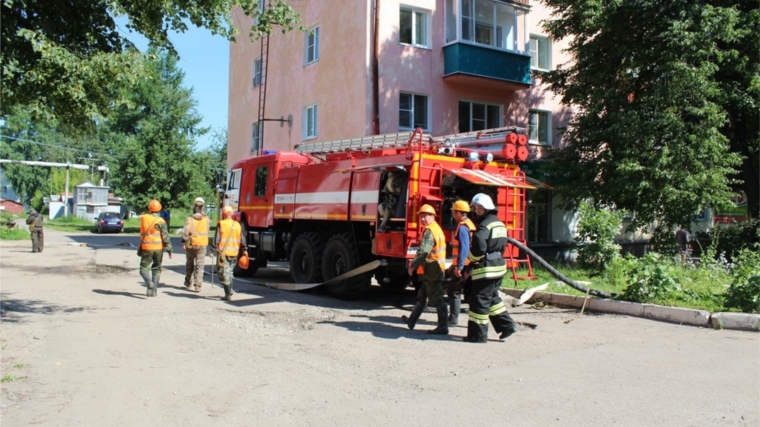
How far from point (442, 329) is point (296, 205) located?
17.7ft

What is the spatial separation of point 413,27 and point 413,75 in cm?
157

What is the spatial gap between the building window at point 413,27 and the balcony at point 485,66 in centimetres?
82

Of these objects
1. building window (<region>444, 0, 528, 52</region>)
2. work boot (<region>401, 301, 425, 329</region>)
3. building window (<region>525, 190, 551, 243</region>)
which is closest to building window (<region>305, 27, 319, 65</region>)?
building window (<region>444, 0, 528, 52</region>)

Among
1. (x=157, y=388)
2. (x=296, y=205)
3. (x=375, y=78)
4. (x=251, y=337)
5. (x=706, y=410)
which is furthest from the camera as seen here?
(x=375, y=78)

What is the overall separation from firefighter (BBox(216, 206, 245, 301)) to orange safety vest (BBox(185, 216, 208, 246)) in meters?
0.94

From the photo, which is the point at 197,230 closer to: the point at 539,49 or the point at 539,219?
the point at 539,219

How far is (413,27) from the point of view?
19469 mm

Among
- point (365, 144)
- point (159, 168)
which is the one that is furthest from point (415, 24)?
point (159, 168)

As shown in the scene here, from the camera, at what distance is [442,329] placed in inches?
305

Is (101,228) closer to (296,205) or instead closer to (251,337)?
(296,205)

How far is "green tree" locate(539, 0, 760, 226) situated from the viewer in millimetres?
14883

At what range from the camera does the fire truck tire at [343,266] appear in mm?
10750

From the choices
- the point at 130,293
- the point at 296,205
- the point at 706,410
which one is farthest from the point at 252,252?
the point at 706,410

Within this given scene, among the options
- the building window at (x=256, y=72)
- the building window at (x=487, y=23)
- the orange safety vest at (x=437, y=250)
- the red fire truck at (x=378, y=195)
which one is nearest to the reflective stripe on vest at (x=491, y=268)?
the orange safety vest at (x=437, y=250)
